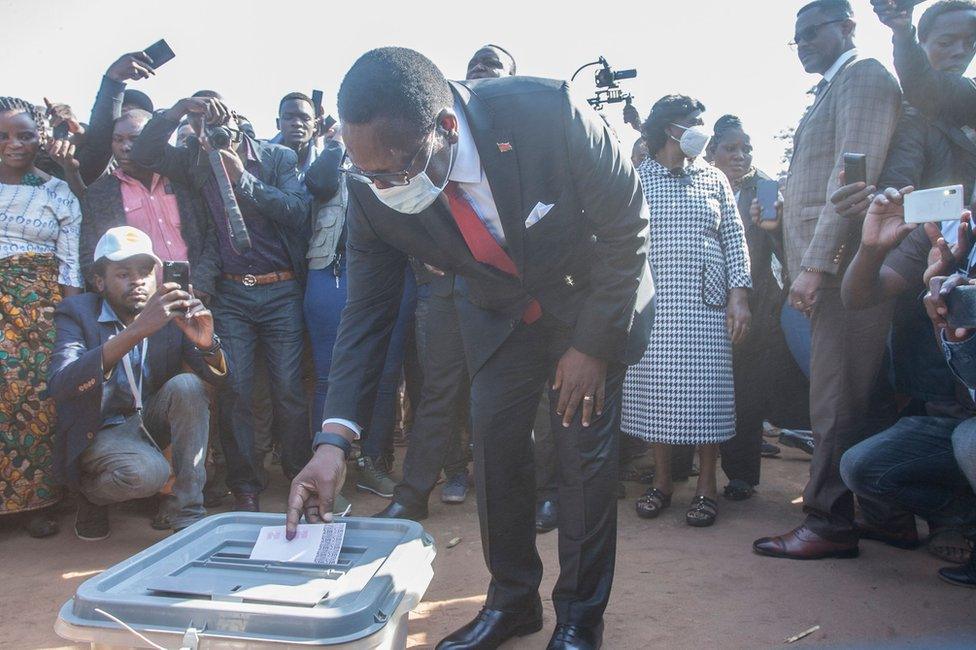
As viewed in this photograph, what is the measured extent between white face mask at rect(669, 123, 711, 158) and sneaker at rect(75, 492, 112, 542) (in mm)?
3186

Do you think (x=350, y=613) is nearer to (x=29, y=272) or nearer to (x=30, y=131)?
(x=29, y=272)

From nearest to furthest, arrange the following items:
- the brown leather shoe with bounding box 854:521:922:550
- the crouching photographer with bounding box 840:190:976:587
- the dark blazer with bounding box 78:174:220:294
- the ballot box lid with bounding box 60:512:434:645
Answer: the ballot box lid with bounding box 60:512:434:645
the crouching photographer with bounding box 840:190:976:587
the brown leather shoe with bounding box 854:521:922:550
the dark blazer with bounding box 78:174:220:294

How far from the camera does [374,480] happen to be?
13.8 feet

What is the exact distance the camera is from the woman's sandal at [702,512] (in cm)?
358

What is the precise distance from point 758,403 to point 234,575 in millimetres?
3060

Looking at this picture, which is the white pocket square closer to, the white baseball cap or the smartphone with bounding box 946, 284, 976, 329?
the smartphone with bounding box 946, 284, 976, 329

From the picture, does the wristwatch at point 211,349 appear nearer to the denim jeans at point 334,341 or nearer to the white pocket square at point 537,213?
the denim jeans at point 334,341

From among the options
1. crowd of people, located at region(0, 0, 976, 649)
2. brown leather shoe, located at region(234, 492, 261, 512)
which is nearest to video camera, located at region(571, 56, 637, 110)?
crowd of people, located at region(0, 0, 976, 649)

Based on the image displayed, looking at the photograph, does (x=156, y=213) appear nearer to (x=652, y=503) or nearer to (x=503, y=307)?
(x=503, y=307)

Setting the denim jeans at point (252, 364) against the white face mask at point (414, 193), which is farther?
the denim jeans at point (252, 364)

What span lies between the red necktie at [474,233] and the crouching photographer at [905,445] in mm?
1330

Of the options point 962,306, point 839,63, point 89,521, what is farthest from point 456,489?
point 839,63

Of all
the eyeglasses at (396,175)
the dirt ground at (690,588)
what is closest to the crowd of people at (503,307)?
the eyeglasses at (396,175)

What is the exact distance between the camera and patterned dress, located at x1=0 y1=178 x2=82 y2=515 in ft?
11.8
